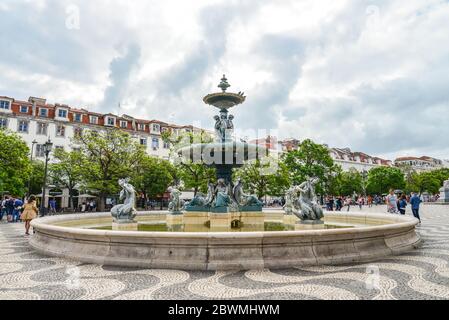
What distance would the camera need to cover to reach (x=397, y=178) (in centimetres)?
7188

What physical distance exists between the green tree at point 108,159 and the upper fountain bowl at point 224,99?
22110 millimetres

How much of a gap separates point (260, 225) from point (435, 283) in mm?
6843

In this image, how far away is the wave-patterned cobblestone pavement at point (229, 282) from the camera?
4.41 m

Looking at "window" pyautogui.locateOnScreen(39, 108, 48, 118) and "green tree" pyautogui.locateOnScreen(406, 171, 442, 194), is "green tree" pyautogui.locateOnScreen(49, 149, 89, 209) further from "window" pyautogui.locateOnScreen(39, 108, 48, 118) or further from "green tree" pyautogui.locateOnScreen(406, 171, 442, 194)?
"green tree" pyautogui.locateOnScreen(406, 171, 442, 194)

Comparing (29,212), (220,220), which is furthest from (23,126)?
(220,220)

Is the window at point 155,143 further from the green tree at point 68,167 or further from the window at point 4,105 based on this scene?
the window at point 4,105

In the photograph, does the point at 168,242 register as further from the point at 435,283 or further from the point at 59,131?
the point at 59,131

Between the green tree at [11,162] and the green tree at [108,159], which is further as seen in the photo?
the green tree at [108,159]

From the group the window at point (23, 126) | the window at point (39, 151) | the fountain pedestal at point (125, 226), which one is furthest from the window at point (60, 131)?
the fountain pedestal at point (125, 226)

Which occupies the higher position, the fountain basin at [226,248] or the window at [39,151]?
the window at [39,151]

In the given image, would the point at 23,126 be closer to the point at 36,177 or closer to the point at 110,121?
the point at 36,177

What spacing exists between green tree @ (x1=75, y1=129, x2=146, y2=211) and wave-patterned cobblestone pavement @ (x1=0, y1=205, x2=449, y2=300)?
86.8ft

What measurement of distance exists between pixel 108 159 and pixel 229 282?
30.1 metres
